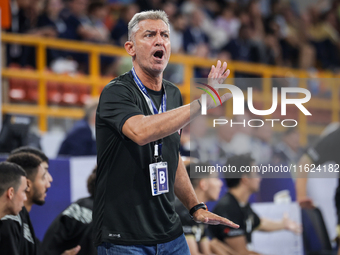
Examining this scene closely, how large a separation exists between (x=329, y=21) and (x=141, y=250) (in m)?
12.7

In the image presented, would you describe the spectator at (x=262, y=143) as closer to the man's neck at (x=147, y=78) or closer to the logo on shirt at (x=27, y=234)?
the logo on shirt at (x=27, y=234)

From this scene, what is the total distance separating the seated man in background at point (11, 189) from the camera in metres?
3.50

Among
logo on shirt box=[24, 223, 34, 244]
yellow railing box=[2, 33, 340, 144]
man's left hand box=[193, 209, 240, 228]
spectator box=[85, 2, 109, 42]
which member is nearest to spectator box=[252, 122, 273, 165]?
yellow railing box=[2, 33, 340, 144]

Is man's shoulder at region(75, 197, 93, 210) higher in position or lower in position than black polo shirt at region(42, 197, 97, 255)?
higher

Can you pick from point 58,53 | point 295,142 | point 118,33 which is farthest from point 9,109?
point 295,142

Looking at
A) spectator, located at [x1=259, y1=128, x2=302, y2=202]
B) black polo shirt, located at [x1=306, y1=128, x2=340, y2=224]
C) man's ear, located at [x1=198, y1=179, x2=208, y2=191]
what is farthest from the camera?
spectator, located at [x1=259, y1=128, x2=302, y2=202]

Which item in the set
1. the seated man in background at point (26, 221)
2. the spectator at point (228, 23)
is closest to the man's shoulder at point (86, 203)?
the seated man in background at point (26, 221)

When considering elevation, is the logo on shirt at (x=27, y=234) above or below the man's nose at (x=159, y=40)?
below

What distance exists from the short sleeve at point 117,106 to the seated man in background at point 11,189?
4.41ft

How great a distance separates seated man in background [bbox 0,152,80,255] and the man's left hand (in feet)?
4.69

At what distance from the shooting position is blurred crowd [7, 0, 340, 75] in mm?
8328

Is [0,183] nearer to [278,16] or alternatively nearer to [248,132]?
[248,132]

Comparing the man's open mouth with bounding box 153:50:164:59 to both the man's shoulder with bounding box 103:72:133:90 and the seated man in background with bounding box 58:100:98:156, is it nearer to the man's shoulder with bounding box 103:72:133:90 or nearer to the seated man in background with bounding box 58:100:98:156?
the man's shoulder with bounding box 103:72:133:90

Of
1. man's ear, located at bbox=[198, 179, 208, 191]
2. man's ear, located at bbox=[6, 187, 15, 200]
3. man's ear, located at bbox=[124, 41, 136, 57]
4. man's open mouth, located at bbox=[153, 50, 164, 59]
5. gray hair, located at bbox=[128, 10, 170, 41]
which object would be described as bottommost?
man's ear, located at bbox=[198, 179, 208, 191]
